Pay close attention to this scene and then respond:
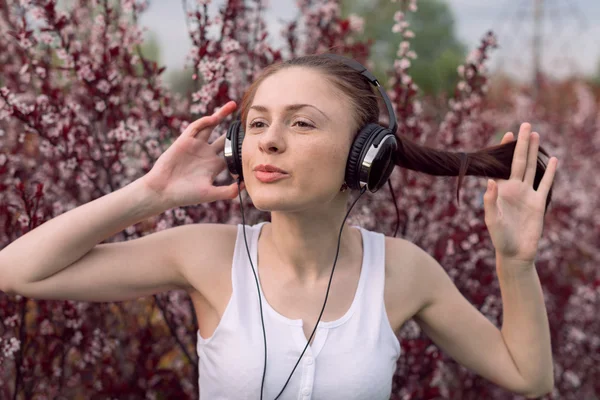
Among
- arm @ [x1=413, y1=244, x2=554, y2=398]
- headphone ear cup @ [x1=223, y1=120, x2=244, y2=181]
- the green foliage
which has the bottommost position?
arm @ [x1=413, y1=244, x2=554, y2=398]

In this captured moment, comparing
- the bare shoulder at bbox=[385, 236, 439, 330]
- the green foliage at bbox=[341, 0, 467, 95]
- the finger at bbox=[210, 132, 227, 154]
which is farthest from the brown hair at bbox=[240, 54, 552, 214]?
the green foliage at bbox=[341, 0, 467, 95]

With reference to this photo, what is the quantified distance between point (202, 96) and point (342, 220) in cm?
79

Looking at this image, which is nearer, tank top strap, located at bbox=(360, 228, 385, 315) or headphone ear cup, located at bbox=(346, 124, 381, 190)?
headphone ear cup, located at bbox=(346, 124, 381, 190)

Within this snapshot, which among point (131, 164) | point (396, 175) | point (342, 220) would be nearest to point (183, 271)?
point (342, 220)

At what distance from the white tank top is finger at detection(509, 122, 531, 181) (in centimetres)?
53

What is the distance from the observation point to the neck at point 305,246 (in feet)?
5.82

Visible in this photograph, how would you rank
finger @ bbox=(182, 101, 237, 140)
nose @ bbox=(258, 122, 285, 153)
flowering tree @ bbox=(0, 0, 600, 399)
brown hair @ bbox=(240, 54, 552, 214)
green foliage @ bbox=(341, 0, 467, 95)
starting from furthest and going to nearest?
green foliage @ bbox=(341, 0, 467, 95) → flowering tree @ bbox=(0, 0, 600, 399) → finger @ bbox=(182, 101, 237, 140) → brown hair @ bbox=(240, 54, 552, 214) → nose @ bbox=(258, 122, 285, 153)

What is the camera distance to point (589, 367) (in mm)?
3668

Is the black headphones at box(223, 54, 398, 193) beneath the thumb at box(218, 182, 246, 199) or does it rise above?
above

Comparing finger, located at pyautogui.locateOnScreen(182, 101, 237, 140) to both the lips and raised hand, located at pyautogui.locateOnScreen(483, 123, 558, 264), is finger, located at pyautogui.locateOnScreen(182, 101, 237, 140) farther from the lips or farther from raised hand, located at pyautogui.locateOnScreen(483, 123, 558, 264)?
raised hand, located at pyautogui.locateOnScreen(483, 123, 558, 264)

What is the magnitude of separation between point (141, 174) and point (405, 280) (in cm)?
151

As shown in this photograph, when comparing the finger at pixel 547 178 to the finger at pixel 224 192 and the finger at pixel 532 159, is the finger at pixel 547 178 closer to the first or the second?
the finger at pixel 532 159

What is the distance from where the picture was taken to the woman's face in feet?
5.17

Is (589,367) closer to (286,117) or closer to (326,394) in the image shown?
(326,394)
